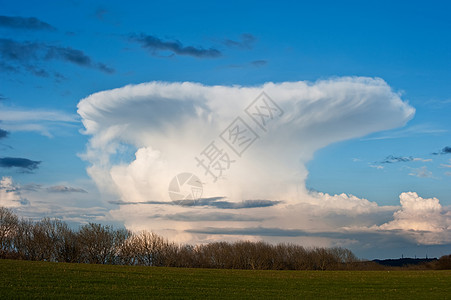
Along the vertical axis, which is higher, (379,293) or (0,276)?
(0,276)

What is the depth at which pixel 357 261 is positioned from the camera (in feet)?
507

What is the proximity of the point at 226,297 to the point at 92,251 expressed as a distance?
311 ft

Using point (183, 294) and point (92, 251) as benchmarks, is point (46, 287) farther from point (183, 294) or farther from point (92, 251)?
point (92, 251)

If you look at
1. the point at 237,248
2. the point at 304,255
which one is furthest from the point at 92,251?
the point at 304,255

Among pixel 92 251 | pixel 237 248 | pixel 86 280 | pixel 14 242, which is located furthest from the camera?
pixel 237 248

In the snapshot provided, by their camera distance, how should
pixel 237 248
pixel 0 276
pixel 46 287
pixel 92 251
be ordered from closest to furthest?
1. pixel 46 287
2. pixel 0 276
3. pixel 92 251
4. pixel 237 248

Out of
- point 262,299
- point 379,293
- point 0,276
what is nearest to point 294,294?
point 262,299

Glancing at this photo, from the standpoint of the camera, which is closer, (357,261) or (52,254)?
(52,254)

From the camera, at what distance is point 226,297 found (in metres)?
30.5

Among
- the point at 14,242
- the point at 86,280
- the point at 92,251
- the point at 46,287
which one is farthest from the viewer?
the point at 92,251

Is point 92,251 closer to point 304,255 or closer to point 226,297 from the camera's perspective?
point 304,255

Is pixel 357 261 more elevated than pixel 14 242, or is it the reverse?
pixel 14 242

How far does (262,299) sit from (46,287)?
14727 mm

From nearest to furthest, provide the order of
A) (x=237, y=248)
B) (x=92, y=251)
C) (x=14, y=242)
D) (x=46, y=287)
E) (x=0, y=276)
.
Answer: (x=46, y=287), (x=0, y=276), (x=14, y=242), (x=92, y=251), (x=237, y=248)
